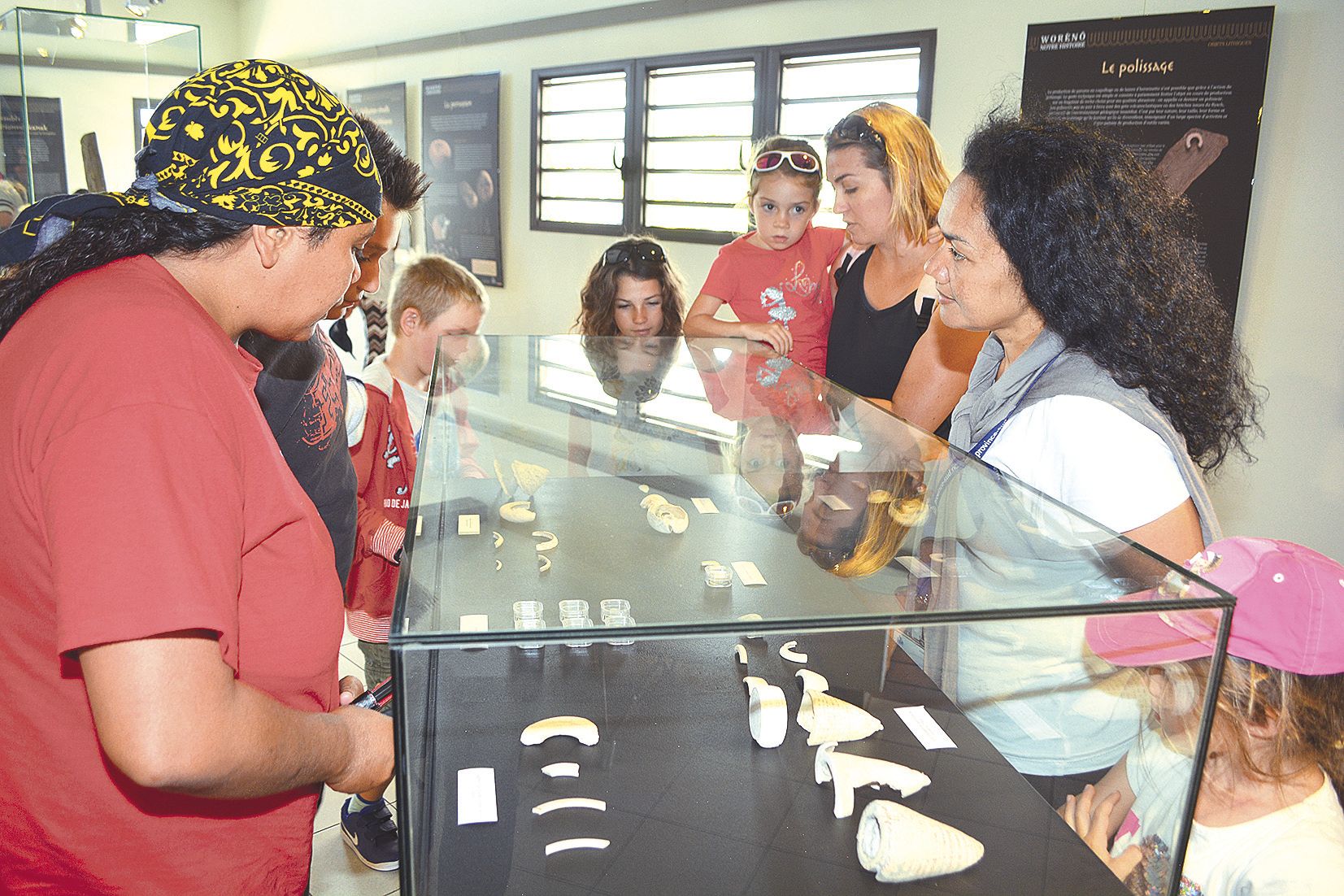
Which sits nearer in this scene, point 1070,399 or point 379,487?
point 1070,399

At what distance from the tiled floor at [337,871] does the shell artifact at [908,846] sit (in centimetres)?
147

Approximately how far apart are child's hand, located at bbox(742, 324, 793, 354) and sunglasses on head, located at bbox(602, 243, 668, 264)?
537 mm

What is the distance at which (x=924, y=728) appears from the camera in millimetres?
1209

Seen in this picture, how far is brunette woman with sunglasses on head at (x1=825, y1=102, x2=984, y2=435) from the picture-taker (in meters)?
2.37

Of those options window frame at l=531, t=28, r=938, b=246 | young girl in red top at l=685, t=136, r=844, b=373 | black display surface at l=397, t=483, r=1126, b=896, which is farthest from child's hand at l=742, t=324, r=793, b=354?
window frame at l=531, t=28, r=938, b=246

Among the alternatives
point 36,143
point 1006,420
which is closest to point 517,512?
point 1006,420

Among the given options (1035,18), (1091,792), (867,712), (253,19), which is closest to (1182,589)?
(1091,792)

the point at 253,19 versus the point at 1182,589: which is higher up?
the point at 253,19

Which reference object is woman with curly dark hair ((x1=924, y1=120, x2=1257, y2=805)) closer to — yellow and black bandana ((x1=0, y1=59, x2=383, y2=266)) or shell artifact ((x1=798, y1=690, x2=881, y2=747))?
shell artifact ((x1=798, y1=690, x2=881, y2=747))

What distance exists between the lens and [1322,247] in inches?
115

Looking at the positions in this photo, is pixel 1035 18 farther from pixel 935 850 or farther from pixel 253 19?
pixel 253 19

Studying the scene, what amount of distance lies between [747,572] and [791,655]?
0.44 metres

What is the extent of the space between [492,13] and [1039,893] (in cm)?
657

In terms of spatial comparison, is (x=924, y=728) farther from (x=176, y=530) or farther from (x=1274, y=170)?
(x=1274, y=170)
